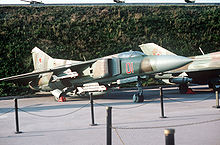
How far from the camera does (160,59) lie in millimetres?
12117

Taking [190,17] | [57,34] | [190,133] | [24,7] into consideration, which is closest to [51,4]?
[24,7]

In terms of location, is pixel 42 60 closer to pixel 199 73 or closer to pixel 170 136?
pixel 199 73

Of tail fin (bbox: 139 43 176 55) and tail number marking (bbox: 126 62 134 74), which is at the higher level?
tail fin (bbox: 139 43 176 55)

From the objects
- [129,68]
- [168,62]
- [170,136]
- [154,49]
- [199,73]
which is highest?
[154,49]

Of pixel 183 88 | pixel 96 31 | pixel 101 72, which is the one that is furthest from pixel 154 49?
pixel 96 31

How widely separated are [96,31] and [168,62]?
40.1ft

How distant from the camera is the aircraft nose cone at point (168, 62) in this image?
38.3ft

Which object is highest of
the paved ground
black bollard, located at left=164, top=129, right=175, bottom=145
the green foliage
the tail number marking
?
the green foliage

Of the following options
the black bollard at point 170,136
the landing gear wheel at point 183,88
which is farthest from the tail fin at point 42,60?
the black bollard at point 170,136

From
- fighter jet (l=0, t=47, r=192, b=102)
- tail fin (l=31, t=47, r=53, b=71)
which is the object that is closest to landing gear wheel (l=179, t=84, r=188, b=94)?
fighter jet (l=0, t=47, r=192, b=102)

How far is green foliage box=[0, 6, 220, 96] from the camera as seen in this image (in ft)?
69.9

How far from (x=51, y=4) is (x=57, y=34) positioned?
4.71m

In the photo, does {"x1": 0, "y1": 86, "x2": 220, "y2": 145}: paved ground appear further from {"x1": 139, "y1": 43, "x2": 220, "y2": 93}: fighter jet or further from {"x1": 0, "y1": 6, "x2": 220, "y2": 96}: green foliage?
{"x1": 0, "y1": 6, "x2": 220, "y2": 96}: green foliage

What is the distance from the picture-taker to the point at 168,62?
11898 mm
